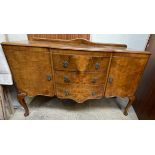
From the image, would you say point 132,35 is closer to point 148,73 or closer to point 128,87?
point 148,73

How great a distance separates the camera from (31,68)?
1.15 metres

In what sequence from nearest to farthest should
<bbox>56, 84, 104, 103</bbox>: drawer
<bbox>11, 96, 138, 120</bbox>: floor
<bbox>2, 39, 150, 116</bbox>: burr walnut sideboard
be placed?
<bbox>2, 39, 150, 116</bbox>: burr walnut sideboard
<bbox>56, 84, 104, 103</bbox>: drawer
<bbox>11, 96, 138, 120</bbox>: floor

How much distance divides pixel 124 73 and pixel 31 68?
2.81 ft

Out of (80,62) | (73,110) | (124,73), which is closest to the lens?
(80,62)

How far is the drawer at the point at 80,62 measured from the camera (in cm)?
104

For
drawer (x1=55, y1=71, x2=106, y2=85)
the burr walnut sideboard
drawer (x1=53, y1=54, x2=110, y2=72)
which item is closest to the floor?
the burr walnut sideboard

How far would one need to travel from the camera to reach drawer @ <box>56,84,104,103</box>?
1.22 m

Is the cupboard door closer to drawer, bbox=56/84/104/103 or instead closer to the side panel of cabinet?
drawer, bbox=56/84/104/103

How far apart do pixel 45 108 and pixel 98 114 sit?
676 mm

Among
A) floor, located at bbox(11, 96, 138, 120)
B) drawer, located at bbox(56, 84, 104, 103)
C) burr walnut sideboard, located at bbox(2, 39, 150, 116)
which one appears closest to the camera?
burr walnut sideboard, located at bbox(2, 39, 150, 116)

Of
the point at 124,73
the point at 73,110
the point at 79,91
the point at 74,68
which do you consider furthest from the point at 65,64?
the point at 73,110

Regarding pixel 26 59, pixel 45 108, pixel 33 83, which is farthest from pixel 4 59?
pixel 45 108

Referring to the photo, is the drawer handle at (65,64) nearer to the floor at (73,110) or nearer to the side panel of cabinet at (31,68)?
the side panel of cabinet at (31,68)

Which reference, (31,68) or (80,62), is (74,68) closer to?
(80,62)
